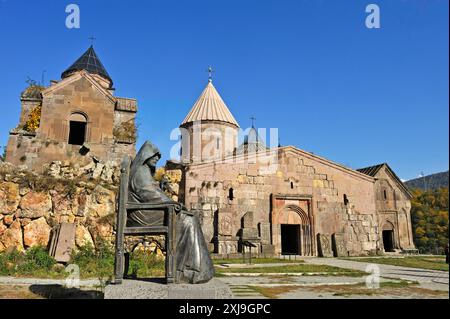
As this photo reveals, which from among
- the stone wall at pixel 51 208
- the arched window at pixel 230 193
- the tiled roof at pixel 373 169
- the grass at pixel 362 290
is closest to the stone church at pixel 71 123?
the stone wall at pixel 51 208

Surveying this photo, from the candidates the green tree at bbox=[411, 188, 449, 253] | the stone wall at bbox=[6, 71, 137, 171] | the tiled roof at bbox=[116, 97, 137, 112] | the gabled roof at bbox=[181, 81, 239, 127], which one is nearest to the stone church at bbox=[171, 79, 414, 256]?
the gabled roof at bbox=[181, 81, 239, 127]

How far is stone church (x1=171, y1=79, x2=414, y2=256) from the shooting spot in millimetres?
15938

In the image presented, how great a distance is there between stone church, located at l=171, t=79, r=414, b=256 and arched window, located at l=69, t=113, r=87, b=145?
14.9 ft

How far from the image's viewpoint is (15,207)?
9680 mm

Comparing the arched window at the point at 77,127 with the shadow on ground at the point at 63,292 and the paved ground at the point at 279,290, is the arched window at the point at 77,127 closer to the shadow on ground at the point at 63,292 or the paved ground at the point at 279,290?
the paved ground at the point at 279,290

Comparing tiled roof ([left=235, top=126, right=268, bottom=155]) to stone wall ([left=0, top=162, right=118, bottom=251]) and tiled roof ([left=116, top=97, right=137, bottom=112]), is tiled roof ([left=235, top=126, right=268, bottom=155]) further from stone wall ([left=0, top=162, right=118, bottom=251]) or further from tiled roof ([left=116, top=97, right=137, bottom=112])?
stone wall ([left=0, top=162, right=118, bottom=251])

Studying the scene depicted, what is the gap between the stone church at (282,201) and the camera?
627 inches

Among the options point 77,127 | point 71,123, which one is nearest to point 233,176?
point 77,127

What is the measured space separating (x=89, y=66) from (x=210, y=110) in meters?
7.62

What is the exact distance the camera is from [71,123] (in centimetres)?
1373

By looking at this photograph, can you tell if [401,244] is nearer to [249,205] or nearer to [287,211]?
[287,211]

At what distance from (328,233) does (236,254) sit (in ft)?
18.3
